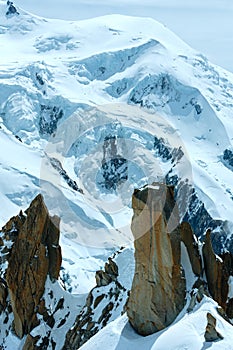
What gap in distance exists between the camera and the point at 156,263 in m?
47.2

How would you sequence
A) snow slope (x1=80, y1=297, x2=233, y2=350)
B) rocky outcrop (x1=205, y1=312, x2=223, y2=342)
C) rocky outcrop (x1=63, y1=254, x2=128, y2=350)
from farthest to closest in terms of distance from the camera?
rocky outcrop (x1=63, y1=254, x2=128, y2=350) < snow slope (x1=80, y1=297, x2=233, y2=350) < rocky outcrop (x1=205, y1=312, x2=223, y2=342)

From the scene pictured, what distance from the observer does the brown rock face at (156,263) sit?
46344 millimetres

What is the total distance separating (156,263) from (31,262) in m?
32.2

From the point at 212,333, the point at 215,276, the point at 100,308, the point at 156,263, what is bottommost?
the point at 100,308

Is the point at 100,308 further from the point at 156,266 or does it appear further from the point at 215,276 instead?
the point at 156,266

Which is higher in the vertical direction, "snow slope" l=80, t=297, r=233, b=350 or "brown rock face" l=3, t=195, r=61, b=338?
"snow slope" l=80, t=297, r=233, b=350

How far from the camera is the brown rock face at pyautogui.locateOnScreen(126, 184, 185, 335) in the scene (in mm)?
46344

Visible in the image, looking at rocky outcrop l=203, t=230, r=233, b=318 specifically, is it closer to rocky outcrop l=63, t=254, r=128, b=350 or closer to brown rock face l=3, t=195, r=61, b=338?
rocky outcrop l=63, t=254, r=128, b=350

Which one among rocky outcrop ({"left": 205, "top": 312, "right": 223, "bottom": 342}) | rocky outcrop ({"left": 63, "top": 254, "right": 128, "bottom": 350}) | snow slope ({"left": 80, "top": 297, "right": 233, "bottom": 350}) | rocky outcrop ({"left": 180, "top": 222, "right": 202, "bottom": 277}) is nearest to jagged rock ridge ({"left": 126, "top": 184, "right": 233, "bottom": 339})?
snow slope ({"left": 80, "top": 297, "right": 233, "bottom": 350})

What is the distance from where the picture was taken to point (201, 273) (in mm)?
50500

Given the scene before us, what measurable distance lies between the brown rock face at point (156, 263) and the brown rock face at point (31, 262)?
97.4 feet

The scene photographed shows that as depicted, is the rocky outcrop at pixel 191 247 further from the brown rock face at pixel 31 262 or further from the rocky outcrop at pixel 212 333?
the brown rock face at pixel 31 262

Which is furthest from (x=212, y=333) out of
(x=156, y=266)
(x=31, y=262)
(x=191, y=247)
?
(x=31, y=262)

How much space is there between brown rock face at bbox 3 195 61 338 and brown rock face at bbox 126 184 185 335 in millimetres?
29696
